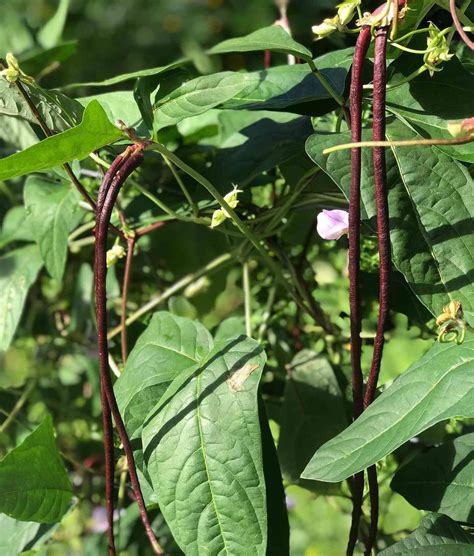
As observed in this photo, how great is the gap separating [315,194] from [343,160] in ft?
0.62

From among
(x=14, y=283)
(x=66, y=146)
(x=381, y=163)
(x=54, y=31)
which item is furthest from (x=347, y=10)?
(x=54, y=31)

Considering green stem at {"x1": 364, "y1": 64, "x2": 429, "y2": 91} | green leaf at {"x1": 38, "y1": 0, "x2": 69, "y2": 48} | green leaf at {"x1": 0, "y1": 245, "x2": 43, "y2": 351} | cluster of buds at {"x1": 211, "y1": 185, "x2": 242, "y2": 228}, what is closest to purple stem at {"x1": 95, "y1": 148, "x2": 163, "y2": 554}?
cluster of buds at {"x1": 211, "y1": 185, "x2": 242, "y2": 228}

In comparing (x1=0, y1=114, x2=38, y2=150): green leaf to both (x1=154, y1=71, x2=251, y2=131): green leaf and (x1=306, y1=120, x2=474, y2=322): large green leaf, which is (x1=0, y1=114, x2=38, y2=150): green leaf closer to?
(x1=154, y1=71, x2=251, y2=131): green leaf

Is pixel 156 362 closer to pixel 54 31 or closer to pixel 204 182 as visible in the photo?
pixel 204 182

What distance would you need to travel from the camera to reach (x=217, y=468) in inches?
26.5

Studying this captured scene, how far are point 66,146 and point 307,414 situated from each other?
0.48 meters

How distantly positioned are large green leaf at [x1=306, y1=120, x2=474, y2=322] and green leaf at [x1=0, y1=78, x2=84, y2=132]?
0.22 meters

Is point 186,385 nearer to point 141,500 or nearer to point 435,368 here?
point 141,500

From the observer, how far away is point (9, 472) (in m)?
0.78

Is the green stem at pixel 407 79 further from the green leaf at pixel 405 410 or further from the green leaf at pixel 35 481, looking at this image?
the green leaf at pixel 35 481

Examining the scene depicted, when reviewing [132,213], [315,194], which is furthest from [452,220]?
[132,213]

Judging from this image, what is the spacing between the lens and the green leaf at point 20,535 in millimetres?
948

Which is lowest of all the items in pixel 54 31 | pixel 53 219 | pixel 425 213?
pixel 425 213

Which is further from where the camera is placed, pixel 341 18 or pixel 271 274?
pixel 271 274
